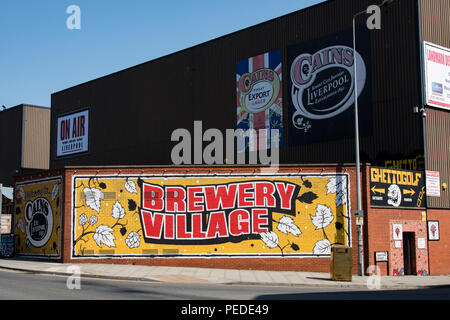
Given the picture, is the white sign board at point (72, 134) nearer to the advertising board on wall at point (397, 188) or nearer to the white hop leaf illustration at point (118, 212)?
the white hop leaf illustration at point (118, 212)

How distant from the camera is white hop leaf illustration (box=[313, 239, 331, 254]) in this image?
26.0 m

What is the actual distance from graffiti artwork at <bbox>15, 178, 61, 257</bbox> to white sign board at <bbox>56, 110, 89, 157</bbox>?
20.4 meters

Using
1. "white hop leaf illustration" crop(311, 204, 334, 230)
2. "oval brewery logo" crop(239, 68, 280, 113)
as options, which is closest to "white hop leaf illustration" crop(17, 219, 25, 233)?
"white hop leaf illustration" crop(311, 204, 334, 230)

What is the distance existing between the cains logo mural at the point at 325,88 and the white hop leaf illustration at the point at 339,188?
656cm

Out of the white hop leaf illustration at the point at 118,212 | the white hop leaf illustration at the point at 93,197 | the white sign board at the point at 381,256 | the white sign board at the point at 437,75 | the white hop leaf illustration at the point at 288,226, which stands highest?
the white sign board at the point at 437,75

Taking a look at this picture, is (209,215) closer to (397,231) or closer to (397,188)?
(397,231)

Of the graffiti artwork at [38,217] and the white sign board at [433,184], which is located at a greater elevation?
the white sign board at [433,184]

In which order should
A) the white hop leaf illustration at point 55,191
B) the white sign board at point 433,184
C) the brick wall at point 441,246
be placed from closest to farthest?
the white hop leaf illustration at point 55,191 < the brick wall at point 441,246 < the white sign board at point 433,184

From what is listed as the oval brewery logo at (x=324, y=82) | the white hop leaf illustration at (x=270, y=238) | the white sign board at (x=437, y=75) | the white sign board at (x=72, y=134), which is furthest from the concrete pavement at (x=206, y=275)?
the white sign board at (x=72, y=134)

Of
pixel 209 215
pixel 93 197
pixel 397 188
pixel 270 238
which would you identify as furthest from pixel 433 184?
pixel 93 197

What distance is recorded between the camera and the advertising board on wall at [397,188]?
1045 inches

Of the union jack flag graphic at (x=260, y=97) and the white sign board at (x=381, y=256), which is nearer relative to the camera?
the white sign board at (x=381, y=256)

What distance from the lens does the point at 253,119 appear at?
123ft

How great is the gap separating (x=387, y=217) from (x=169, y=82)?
2277 centimetres
